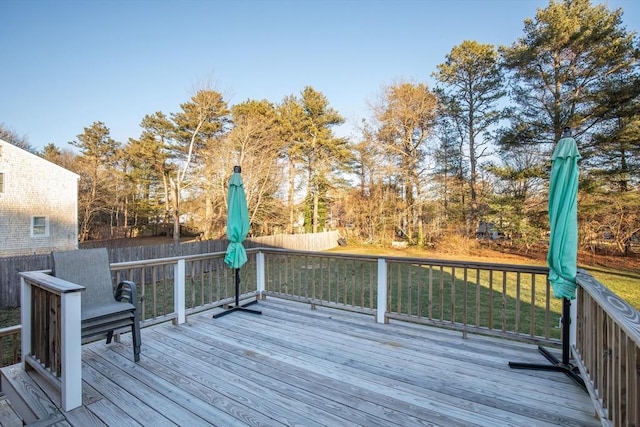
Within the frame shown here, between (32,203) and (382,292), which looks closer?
(382,292)

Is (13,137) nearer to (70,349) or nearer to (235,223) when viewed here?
(235,223)

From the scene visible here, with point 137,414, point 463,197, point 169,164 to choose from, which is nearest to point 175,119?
point 169,164

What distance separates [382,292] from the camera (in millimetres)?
3918

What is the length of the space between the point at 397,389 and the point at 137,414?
186cm

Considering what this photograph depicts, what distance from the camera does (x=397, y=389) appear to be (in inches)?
93.0

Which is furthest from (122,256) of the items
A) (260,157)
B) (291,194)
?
(291,194)

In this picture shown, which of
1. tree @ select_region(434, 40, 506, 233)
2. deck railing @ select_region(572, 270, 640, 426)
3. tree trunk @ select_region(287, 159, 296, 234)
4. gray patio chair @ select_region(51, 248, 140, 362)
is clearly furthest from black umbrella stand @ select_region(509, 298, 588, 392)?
tree trunk @ select_region(287, 159, 296, 234)

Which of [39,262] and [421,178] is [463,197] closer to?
[421,178]

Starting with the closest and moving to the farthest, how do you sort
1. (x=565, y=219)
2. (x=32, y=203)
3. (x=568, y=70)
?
(x=565, y=219) < (x=568, y=70) < (x=32, y=203)

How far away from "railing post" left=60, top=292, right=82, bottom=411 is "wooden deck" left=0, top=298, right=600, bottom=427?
0.10 meters

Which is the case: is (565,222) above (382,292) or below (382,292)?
above

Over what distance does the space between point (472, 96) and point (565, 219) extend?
588 inches

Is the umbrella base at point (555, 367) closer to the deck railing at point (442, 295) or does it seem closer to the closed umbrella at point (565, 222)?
the closed umbrella at point (565, 222)

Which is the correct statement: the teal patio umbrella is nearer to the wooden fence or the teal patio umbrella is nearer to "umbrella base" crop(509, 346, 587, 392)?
"umbrella base" crop(509, 346, 587, 392)
